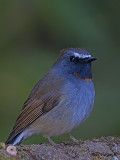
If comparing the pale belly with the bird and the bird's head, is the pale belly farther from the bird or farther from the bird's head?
the bird's head

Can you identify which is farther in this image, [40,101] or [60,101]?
[40,101]

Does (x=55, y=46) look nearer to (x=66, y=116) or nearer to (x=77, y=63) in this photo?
(x=77, y=63)

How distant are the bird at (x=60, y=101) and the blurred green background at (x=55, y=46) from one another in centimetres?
33

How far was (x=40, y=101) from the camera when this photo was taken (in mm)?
6410

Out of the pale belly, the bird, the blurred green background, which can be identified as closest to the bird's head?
the bird

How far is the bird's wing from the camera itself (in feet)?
20.5

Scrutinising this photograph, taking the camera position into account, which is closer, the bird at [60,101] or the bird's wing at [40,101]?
the bird at [60,101]

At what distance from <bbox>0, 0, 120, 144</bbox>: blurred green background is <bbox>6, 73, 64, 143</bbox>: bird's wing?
327mm

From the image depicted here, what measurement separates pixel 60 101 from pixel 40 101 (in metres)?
0.34

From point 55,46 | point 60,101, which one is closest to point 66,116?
point 60,101

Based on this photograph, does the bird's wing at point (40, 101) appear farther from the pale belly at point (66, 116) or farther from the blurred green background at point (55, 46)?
the blurred green background at point (55, 46)

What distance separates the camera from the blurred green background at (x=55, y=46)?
6730mm

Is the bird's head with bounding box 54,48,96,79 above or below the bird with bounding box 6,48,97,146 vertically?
above

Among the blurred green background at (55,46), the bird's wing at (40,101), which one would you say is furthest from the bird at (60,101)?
the blurred green background at (55,46)
